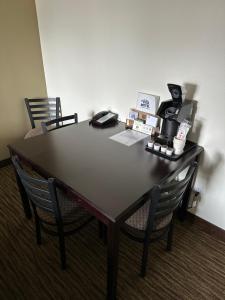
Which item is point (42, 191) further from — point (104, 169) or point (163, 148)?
point (163, 148)

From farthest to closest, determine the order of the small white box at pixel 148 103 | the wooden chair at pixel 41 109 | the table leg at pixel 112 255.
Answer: the wooden chair at pixel 41 109 < the small white box at pixel 148 103 < the table leg at pixel 112 255

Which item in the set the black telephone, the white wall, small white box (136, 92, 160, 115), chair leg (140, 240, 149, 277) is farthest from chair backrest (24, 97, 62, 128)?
chair leg (140, 240, 149, 277)

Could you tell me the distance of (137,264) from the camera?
1621mm

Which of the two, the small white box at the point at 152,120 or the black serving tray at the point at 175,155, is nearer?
the black serving tray at the point at 175,155

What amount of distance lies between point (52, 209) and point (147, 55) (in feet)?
4.32

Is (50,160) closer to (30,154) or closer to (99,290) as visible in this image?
(30,154)

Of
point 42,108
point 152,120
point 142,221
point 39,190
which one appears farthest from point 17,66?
point 142,221

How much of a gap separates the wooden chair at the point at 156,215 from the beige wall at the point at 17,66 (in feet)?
6.40

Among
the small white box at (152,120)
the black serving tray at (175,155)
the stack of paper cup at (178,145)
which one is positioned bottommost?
the black serving tray at (175,155)

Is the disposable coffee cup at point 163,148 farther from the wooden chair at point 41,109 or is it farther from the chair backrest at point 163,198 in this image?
the wooden chair at point 41,109

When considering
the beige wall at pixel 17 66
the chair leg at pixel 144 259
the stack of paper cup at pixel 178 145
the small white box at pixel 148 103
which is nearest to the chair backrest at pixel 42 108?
the beige wall at pixel 17 66

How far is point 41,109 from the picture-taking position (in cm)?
268

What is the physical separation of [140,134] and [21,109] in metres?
1.63

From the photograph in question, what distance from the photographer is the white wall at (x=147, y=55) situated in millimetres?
1426
